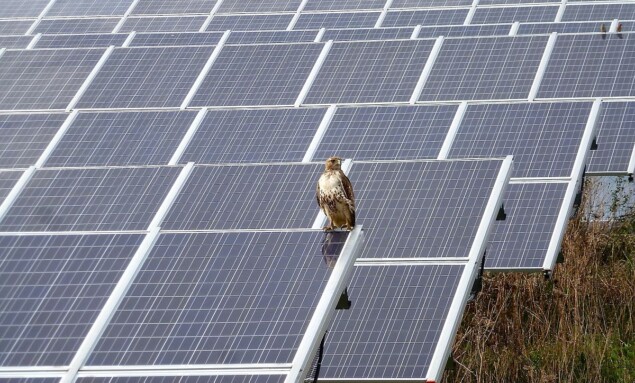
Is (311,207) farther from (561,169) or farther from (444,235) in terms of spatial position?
(561,169)

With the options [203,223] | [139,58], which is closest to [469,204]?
[203,223]

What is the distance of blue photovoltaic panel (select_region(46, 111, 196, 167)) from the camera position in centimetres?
1753

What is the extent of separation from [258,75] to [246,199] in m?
7.96

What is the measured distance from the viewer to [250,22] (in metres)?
31.4

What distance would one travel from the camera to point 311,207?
43.2 feet

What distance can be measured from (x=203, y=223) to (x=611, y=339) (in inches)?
268

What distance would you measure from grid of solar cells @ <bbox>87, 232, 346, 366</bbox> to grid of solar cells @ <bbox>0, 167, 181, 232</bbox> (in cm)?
129

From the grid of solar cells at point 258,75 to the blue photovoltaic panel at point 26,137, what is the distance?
2691 mm

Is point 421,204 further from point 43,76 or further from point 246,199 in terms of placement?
Result: point 43,76

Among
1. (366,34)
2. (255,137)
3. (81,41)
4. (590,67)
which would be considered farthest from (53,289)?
(366,34)

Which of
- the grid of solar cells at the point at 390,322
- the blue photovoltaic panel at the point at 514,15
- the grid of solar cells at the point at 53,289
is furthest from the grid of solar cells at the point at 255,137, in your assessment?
the blue photovoltaic panel at the point at 514,15

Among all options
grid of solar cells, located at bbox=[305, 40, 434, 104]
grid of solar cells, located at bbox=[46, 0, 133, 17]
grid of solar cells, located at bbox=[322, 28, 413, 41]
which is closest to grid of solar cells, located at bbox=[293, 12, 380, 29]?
grid of solar cells, located at bbox=[322, 28, 413, 41]

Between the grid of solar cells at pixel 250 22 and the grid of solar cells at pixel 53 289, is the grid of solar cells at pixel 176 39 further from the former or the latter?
the grid of solar cells at pixel 53 289

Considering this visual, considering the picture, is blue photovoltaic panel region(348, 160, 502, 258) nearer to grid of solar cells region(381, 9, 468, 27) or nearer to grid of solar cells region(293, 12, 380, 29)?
grid of solar cells region(381, 9, 468, 27)
